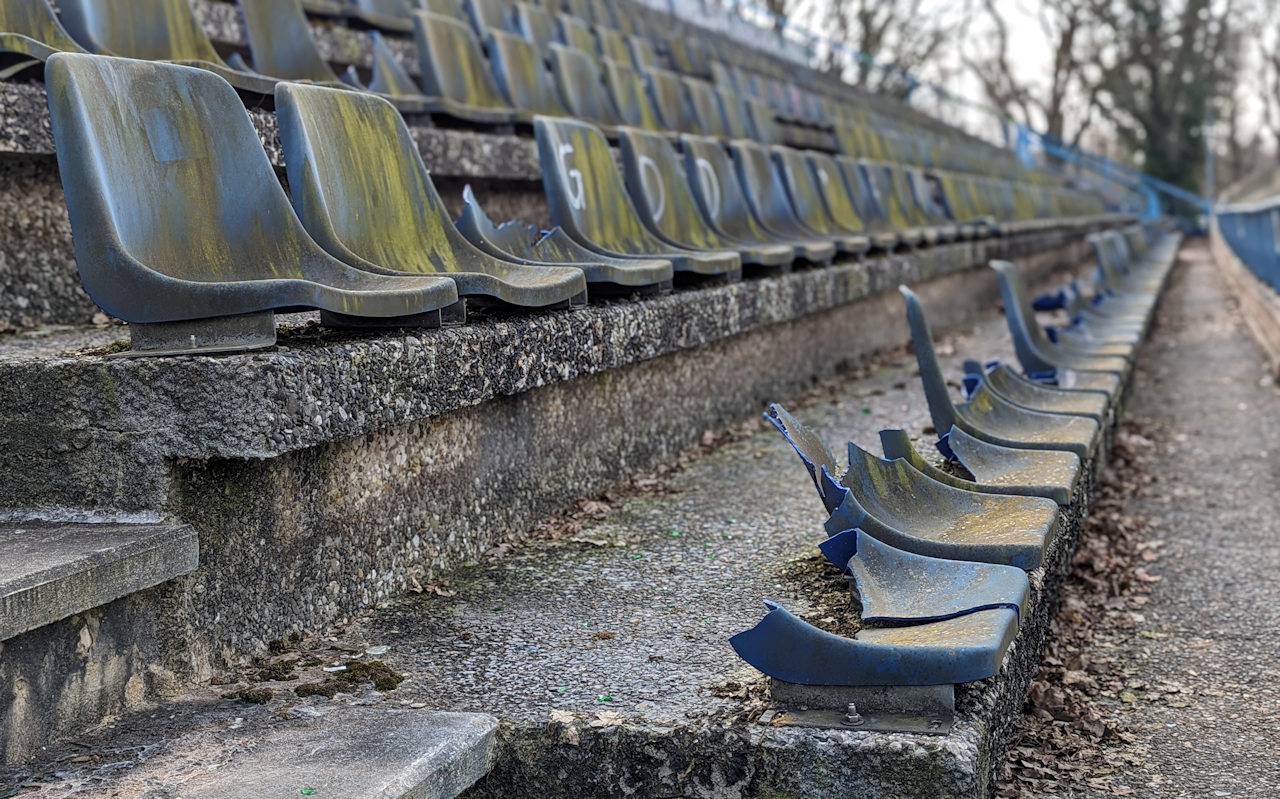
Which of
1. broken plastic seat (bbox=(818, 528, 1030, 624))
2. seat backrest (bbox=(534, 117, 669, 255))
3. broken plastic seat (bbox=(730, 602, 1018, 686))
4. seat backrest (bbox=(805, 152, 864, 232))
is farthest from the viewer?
seat backrest (bbox=(805, 152, 864, 232))

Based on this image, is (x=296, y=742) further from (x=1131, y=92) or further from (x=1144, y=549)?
(x=1131, y=92)

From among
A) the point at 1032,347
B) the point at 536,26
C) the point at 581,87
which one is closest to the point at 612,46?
the point at 536,26

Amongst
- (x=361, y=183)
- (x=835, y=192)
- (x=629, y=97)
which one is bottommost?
(x=835, y=192)

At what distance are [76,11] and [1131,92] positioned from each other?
109 feet

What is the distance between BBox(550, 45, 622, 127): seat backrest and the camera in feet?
16.9

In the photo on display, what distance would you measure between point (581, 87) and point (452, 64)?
816mm

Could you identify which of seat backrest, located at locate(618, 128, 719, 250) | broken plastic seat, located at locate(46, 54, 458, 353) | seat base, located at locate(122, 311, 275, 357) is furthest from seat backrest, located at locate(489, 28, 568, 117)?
seat base, located at locate(122, 311, 275, 357)

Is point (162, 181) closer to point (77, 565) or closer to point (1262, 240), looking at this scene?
point (77, 565)

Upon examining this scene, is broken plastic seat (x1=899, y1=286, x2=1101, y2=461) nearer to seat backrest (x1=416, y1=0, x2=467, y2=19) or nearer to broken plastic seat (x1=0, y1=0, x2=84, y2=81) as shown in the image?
broken plastic seat (x1=0, y1=0, x2=84, y2=81)

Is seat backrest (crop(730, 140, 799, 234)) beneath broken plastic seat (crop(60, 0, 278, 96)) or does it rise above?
beneath

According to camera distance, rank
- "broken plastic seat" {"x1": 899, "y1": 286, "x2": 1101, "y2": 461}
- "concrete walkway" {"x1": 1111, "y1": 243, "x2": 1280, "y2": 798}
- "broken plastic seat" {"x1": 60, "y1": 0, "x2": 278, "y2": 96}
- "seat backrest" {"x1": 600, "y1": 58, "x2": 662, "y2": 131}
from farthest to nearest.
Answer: "seat backrest" {"x1": 600, "y1": 58, "x2": 662, "y2": 131}, "broken plastic seat" {"x1": 60, "y1": 0, "x2": 278, "y2": 96}, "broken plastic seat" {"x1": 899, "y1": 286, "x2": 1101, "y2": 461}, "concrete walkway" {"x1": 1111, "y1": 243, "x2": 1280, "y2": 798}

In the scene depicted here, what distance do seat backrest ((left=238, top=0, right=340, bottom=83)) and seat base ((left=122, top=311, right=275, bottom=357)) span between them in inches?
93.3

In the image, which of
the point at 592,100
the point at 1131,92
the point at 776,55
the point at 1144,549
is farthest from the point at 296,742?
the point at 1131,92

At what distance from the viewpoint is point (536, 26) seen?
700cm
